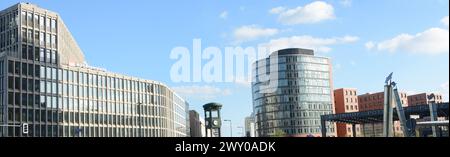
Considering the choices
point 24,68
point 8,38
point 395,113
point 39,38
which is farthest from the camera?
point 39,38

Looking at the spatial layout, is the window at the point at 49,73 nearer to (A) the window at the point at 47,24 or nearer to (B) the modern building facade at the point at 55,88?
(B) the modern building facade at the point at 55,88

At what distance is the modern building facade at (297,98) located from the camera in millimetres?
129500

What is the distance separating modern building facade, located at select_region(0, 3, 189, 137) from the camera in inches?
4262

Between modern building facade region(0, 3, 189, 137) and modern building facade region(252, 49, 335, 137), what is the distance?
35.8m

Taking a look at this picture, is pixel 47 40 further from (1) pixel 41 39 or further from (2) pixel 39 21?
(2) pixel 39 21

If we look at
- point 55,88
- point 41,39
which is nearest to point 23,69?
point 55,88

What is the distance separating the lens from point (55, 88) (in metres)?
119

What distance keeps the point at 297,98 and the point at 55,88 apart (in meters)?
64.7

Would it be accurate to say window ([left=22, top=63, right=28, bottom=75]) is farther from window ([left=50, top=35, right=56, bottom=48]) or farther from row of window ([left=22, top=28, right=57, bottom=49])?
window ([left=50, top=35, right=56, bottom=48])

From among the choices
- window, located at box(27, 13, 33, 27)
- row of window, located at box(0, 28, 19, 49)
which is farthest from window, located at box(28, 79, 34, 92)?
window, located at box(27, 13, 33, 27)

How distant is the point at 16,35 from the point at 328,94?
81625 millimetres

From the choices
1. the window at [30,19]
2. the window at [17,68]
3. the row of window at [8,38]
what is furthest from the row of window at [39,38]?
the window at [17,68]
